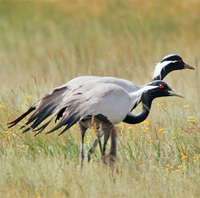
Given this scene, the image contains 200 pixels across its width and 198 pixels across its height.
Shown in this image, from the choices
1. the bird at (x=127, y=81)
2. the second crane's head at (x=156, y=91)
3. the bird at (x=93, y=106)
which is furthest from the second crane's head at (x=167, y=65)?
the bird at (x=93, y=106)

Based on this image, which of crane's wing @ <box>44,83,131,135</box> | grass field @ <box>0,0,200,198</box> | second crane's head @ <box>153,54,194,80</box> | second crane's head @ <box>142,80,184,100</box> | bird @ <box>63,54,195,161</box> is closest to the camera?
grass field @ <box>0,0,200,198</box>

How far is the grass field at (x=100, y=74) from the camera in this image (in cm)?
394

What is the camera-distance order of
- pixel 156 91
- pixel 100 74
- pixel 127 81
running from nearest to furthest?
pixel 156 91
pixel 127 81
pixel 100 74

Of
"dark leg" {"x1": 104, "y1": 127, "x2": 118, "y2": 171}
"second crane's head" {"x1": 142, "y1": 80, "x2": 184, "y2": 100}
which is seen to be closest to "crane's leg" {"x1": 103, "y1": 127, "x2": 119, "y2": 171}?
"dark leg" {"x1": 104, "y1": 127, "x2": 118, "y2": 171}

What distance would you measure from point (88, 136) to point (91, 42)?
20.4 ft

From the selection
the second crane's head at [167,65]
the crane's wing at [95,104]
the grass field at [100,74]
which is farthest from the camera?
the second crane's head at [167,65]

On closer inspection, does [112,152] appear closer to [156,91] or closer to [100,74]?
[156,91]

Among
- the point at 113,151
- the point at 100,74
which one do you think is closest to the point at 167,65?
the point at 113,151

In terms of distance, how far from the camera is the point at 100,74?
888 cm

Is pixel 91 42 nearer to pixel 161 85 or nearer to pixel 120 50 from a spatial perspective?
pixel 120 50

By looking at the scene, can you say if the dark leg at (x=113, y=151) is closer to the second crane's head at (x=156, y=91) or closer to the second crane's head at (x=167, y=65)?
the second crane's head at (x=156, y=91)

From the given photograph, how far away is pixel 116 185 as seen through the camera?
12.6ft

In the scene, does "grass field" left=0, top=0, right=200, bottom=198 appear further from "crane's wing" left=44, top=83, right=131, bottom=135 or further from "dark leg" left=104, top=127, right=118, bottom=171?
"crane's wing" left=44, top=83, right=131, bottom=135

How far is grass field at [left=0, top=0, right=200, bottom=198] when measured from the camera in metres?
3.94
